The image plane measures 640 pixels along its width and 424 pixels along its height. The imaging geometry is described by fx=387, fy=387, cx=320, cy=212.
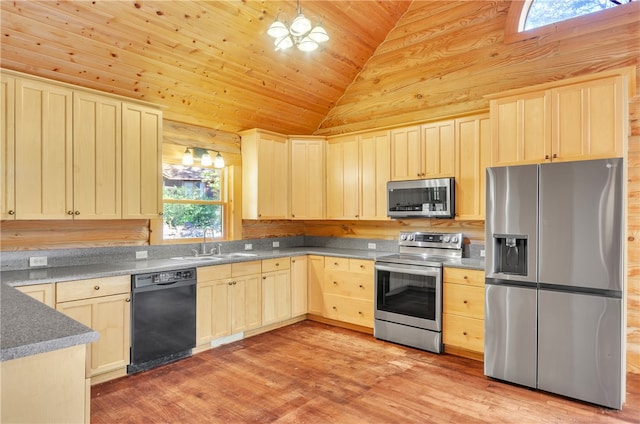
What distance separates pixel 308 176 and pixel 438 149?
1.71 meters

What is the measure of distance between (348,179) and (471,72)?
1.81m

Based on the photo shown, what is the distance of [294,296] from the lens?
4.66 meters

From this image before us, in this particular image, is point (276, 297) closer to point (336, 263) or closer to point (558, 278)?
point (336, 263)

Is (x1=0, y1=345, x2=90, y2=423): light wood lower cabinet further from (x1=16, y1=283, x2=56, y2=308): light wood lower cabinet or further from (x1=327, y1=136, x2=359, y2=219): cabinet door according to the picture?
(x1=327, y1=136, x2=359, y2=219): cabinet door

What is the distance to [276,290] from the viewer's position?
445 cm

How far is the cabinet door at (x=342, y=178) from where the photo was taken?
4793mm

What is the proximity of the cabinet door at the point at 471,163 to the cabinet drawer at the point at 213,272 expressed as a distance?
7.96 ft

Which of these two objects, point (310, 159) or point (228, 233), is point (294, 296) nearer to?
point (228, 233)

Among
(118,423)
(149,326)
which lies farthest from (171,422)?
(149,326)

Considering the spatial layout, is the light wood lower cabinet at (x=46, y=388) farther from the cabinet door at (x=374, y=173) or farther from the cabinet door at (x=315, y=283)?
the cabinet door at (x=374, y=173)

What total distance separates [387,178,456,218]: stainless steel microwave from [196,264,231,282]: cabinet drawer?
188cm

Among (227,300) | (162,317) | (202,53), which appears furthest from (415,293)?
(202,53)

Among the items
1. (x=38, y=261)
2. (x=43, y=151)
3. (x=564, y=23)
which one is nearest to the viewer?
(x=43, y=151)

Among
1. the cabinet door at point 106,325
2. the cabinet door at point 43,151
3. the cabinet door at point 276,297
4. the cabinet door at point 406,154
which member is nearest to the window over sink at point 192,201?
the cabinet door at point 276,297
